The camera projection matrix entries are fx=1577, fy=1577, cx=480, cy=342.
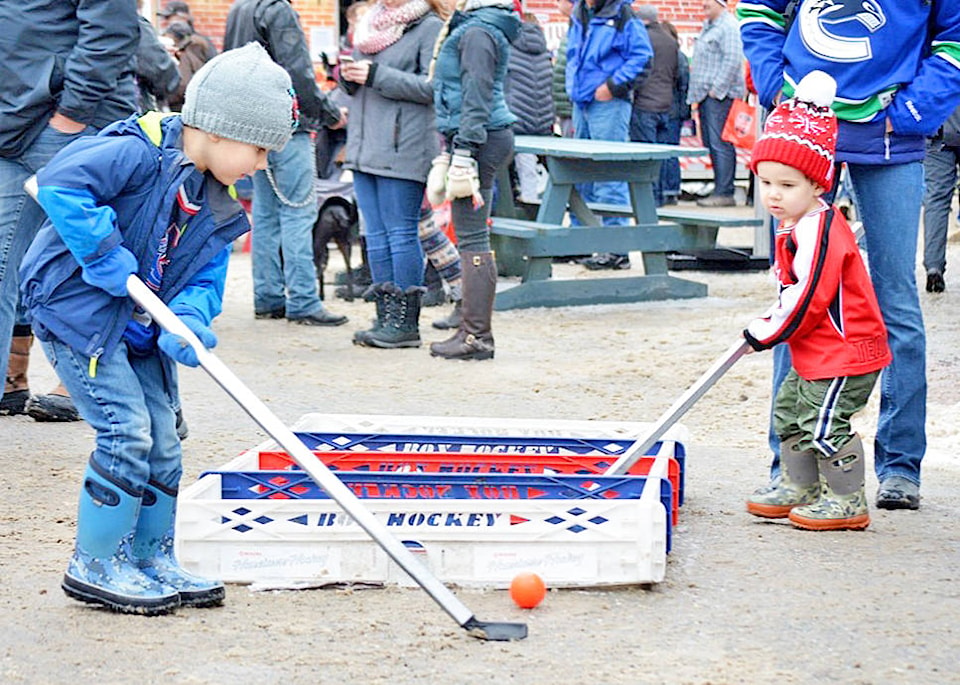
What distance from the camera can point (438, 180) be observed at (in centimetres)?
802

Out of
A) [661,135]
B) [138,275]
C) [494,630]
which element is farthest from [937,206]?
[138,275]

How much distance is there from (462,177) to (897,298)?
3201 mm

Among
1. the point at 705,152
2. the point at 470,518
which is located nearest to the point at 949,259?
the point at 705,152

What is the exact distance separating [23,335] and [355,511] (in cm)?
319

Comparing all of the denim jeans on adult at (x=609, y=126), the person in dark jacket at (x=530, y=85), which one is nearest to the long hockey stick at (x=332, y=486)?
the person in dark jacket at (x=530, y=85)

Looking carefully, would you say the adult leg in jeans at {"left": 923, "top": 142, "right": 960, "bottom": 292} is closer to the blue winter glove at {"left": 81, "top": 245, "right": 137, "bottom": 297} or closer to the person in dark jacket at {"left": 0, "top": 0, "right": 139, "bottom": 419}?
the person in dark jacket at {"left": 0, "top": 0, "right": 139, "bottom": 419}

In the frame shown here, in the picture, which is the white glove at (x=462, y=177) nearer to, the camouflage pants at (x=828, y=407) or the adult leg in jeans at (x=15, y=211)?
the adult leg in jeans at (x=15, y=211)

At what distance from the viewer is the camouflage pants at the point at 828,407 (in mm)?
4730

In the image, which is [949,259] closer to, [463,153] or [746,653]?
[463,153]

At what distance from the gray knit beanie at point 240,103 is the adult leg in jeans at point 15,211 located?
2.18 meters

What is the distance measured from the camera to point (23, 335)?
21.4ft

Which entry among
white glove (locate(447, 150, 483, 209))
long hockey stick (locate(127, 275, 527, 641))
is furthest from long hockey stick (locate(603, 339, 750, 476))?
white glove (locate(447, 150, 483, 209))

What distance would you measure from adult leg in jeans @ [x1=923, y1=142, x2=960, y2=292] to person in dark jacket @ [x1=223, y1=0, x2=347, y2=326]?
3.82 meters

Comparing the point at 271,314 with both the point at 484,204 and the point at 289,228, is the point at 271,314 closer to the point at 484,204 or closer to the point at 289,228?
the point at 289,228
